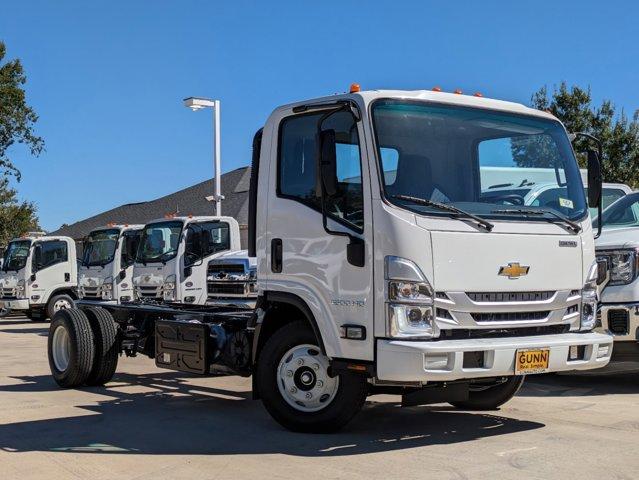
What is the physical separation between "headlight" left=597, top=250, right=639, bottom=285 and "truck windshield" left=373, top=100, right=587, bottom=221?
210cm

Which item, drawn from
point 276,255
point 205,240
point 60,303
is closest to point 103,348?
point 276,255

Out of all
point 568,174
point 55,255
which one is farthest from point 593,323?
point 55,255

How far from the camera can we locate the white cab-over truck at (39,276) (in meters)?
22.0

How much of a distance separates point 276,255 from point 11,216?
35.5 m

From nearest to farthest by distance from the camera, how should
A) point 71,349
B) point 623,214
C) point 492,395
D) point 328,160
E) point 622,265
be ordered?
point 328,160 → point 492,395 → point 622,265 → point 71,349 → point 623,214

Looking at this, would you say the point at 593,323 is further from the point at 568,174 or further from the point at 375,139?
the point at 375,139

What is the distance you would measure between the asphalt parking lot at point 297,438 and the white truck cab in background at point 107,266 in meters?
8.97

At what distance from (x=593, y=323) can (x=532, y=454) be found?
4.48ft

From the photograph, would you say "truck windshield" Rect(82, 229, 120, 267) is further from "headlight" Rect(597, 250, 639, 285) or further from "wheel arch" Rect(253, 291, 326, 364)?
"headlight" Rect(597, 250, 639, 285)

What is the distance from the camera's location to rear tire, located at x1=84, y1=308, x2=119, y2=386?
9875 mm

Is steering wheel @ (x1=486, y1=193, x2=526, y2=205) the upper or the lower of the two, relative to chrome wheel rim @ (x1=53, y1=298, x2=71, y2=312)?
upper

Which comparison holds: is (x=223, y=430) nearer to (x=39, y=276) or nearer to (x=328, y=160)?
(x=328, y=160)

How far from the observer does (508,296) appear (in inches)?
254

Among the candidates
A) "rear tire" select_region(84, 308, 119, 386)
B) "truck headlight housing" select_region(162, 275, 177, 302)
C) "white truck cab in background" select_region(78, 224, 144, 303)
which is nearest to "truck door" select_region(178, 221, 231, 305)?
"truck headlight housing" select_region(162, 275, 177, 302)
